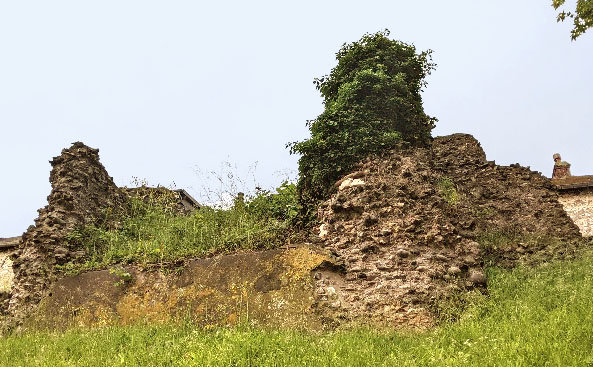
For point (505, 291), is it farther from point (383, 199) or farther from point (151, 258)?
point (151, 258)

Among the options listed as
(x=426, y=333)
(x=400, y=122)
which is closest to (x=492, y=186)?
(x=400, y=122)

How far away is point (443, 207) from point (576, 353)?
A: 4.53 metres

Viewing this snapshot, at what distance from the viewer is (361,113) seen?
1059cm

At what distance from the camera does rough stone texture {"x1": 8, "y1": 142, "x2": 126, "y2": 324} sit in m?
10.2

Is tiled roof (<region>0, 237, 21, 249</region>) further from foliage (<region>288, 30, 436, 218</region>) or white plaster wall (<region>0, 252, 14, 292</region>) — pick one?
foliage (<region>288, 30, 436, 218</region>)

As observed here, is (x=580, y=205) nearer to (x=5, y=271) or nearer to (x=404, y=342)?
(x=404, y=342)

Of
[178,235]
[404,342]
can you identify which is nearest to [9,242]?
[178,235]

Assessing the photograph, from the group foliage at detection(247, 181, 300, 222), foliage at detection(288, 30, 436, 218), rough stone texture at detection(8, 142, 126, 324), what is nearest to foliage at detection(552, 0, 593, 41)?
foliage at detection(288, 30, 436, 218)

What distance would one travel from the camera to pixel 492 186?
12.6 meters

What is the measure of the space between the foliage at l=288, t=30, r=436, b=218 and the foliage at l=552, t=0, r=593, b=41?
190 inches

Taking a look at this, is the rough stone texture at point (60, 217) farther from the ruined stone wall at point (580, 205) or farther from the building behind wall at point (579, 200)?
the ruined stone wall at point (580, 205)

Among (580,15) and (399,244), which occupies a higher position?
(580,15)

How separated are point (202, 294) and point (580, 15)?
1253 centimetres

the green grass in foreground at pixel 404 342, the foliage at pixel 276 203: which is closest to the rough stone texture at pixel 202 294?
the green grass in foreground at pixel 404 342
